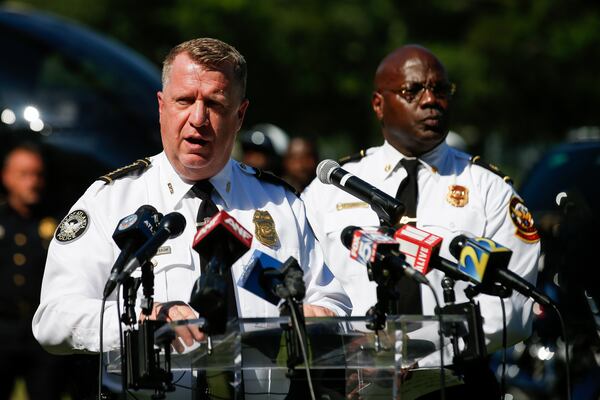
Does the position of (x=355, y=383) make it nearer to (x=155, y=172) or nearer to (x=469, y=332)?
(x=469, y=332)

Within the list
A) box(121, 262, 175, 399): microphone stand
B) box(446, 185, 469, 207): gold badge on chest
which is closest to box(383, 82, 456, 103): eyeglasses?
box(446, 185, 469, 207): gold badge on chest

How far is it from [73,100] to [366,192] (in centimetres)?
722

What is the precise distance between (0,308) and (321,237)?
3.60 meters

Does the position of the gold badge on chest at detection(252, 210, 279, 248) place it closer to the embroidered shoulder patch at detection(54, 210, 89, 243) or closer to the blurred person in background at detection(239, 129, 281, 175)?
the embroidered shoulder patch at detection(54, 210, 89, 243)

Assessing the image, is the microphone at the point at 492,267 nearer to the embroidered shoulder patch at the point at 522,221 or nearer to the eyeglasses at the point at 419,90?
the embroidered shoulder patch at the point at 522,221

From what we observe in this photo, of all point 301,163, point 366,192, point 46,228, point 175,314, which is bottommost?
point 175,314

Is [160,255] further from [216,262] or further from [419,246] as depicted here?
[419,246]

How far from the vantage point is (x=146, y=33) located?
115ft

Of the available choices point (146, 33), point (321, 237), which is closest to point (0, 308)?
point (321, 237)

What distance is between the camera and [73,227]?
14.3 ft

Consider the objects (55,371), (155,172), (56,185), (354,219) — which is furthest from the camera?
(56,185)

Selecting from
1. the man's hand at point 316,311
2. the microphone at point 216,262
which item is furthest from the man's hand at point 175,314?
the man's hand at point 316,311

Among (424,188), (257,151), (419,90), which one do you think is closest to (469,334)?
(424,188)

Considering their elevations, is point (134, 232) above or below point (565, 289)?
below
